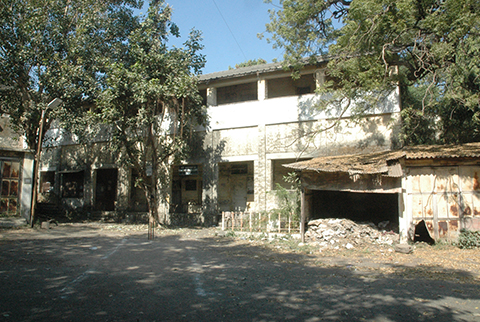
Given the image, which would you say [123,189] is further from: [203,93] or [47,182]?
[47,182]

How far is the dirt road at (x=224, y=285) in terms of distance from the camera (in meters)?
4.87

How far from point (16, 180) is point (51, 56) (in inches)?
230

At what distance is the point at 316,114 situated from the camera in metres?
15.8

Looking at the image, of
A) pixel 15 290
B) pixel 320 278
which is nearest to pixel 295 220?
pixel 320 278

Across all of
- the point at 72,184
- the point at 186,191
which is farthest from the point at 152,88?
the point at 72,184

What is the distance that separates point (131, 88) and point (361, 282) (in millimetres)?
11818

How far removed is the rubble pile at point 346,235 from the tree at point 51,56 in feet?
39.2

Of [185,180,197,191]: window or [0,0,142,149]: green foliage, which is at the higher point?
[0,0,142,149]: green foliage

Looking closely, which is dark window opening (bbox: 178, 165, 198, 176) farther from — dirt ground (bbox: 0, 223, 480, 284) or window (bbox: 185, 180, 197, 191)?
dirt ground (bbox: 0, 223, 480, 284)

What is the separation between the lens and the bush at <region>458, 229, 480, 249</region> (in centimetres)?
1027

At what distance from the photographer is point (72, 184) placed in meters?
23.3

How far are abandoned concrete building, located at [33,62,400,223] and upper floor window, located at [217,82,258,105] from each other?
0.19ft

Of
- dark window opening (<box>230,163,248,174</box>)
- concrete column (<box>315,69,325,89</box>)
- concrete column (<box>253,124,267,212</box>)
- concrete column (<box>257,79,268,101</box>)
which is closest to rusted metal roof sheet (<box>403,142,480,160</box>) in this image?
concrete column (<box>315,69,325,89</box>)

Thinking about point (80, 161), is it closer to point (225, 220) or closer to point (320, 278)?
point (225, 220)
